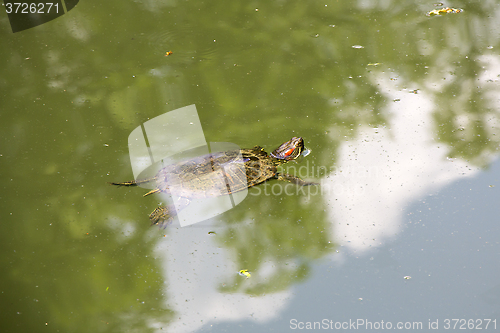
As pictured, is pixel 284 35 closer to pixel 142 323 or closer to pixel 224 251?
pixel 224 251

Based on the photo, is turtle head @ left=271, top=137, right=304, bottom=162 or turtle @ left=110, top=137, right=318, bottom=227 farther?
turtle head @ left=271, top=137, right=304, bottom=162

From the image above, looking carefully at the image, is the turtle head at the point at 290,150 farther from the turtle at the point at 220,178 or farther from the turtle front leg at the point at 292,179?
A: the turtle front leg at the point at 292,179

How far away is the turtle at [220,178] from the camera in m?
2.79

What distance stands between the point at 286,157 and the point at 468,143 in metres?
1.68

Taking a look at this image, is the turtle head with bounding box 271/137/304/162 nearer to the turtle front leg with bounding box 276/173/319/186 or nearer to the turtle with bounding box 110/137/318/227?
the turtle with bounding box 110/137/318/227

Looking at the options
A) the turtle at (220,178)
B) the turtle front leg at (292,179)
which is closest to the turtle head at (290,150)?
the turtle at (220,178)

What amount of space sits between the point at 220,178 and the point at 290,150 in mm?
669

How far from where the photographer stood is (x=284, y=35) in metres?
4.46

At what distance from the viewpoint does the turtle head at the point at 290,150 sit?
3023 mm

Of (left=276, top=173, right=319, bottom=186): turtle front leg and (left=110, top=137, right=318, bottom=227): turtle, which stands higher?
(left=110, top=137, right=318, bottom=227): turtle

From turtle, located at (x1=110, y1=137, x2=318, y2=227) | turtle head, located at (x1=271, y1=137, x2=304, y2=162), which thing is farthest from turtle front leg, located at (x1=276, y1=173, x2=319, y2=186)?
turtle head, located at (x1=271, y1=137, x2=304, y2=162)

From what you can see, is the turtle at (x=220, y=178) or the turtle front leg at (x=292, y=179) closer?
the turtle at (x=220, y=178)

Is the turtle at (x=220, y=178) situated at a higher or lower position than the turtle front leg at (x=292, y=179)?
higher

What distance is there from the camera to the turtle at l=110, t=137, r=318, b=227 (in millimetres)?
2789
